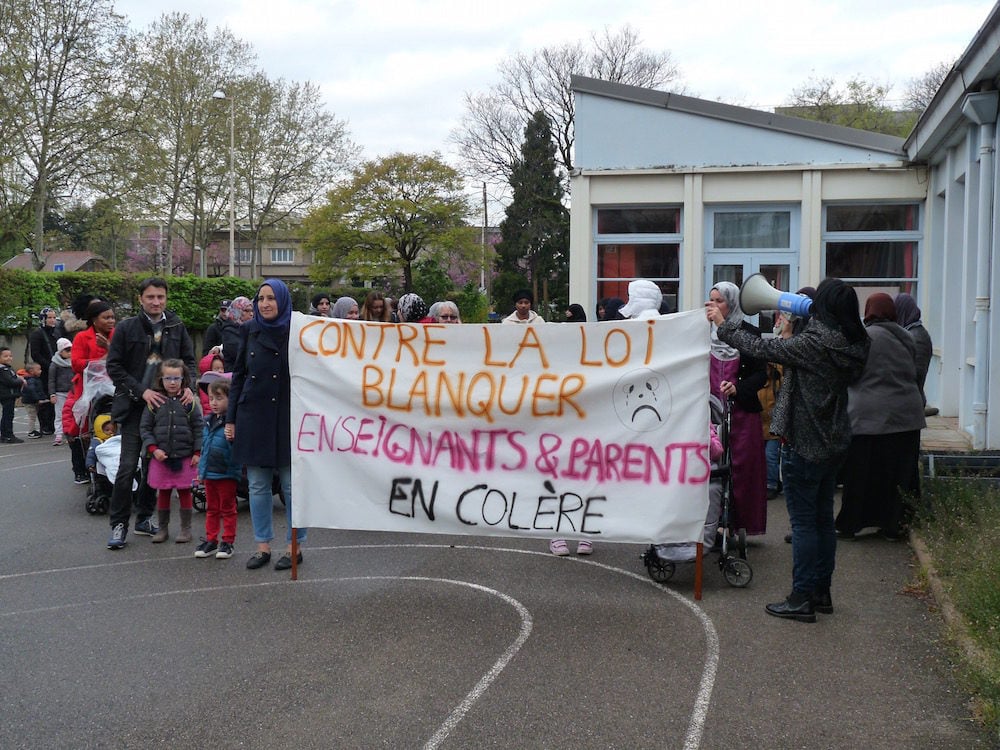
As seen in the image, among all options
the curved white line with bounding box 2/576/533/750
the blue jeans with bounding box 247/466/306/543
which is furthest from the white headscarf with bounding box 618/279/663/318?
the blue jeans with bounding box 247/466/306/543

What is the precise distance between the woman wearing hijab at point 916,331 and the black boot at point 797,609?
3.14 m

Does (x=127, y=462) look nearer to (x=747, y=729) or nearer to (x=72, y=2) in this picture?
(x=747, y=729)

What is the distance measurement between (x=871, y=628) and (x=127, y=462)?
544 cm

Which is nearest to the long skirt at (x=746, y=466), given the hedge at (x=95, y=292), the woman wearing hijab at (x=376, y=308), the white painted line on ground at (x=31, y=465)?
the woman wearing hijab at (x=376, y=308)

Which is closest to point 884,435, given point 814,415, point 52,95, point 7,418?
point 814,415

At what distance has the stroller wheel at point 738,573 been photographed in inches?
246

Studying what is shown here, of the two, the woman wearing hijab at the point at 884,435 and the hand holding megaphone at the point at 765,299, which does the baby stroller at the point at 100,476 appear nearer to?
the hand holding megaphone at the point at 765,299

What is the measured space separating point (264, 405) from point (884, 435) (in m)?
4.63

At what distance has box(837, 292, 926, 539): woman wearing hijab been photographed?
24.7ft

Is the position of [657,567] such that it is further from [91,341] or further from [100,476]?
[91,341]

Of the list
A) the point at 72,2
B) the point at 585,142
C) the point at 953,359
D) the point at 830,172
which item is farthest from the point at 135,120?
the point at 953,359

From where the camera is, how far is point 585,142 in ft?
49.2

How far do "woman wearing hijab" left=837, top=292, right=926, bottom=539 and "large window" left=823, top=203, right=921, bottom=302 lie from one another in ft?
23.6

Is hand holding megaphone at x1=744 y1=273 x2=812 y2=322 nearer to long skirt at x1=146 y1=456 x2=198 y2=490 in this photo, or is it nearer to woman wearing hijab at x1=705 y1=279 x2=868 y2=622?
woman wearing hijab at x1=705 y1=279 x2=868 y2=622
